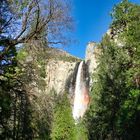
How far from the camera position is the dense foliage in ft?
143

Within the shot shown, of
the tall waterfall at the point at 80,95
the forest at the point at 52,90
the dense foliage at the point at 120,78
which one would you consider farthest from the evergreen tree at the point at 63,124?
the dense foliage at the point at 120,78

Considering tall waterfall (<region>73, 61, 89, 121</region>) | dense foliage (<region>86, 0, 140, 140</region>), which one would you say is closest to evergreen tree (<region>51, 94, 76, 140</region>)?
tall waterfall (<region>73, 61, 89, 121</region>)

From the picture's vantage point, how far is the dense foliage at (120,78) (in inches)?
1713

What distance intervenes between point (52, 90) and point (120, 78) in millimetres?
8442

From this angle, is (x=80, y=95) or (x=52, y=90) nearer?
(x=52, y=90)

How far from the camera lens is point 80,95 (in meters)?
96.6

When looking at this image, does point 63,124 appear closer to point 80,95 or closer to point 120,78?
point 80,95

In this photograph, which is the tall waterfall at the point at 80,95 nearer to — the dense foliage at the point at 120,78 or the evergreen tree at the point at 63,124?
the evergreen tree at the point at 63,124

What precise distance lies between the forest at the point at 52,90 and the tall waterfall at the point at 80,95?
3092 mm

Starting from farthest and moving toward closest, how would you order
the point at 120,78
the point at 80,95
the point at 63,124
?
the point at 80,95, the point at 63,124, the point at 120,78

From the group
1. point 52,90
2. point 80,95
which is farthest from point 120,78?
point 80,95

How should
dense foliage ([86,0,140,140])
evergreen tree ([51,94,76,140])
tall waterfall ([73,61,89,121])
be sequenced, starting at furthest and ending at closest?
tall waterfall ([73,61,89,121]) → evergreen tree ([51,94,76,140]) → dense foliage ([86,0,140,140])

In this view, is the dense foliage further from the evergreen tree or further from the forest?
the evergreen tree

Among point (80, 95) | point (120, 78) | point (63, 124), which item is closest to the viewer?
point (120, 78)
